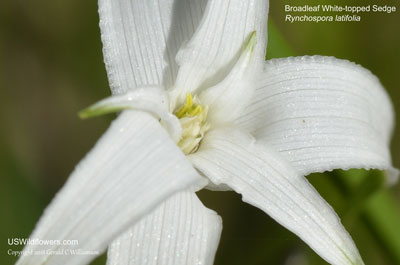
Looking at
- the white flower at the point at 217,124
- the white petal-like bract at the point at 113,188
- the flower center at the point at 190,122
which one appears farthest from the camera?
the flower center at the point at 190,122

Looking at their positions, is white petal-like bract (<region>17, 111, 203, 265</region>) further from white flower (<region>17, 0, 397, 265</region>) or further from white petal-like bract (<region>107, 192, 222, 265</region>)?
white petal-like bract (<region>107, 192, 222, 265</region>)

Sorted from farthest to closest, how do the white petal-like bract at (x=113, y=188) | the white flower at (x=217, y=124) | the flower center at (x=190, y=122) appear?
the flower center at (x=190, y=122)
the white flower at (x=217, y=124)
the white petal-like bract at (x=113, y=188)

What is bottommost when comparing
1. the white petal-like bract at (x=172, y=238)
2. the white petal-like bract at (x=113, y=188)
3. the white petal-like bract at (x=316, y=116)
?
the white petal-like bract at (x=172, y=238)

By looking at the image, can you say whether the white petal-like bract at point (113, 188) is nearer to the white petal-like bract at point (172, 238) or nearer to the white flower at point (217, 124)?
the white flower at point (217, 124)

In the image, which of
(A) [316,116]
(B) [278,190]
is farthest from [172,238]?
(A) [316,116]

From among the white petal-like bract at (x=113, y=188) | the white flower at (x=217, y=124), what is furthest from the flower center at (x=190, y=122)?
the white petal-like bract at (x=113, y=188)

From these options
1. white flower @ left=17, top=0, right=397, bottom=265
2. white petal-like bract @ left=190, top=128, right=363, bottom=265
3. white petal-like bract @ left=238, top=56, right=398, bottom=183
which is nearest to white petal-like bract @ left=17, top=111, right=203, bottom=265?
white flower @ left=17, top=0, right=397, bottom=265

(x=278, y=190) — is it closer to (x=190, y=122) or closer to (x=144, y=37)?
(x=190, y=122)
